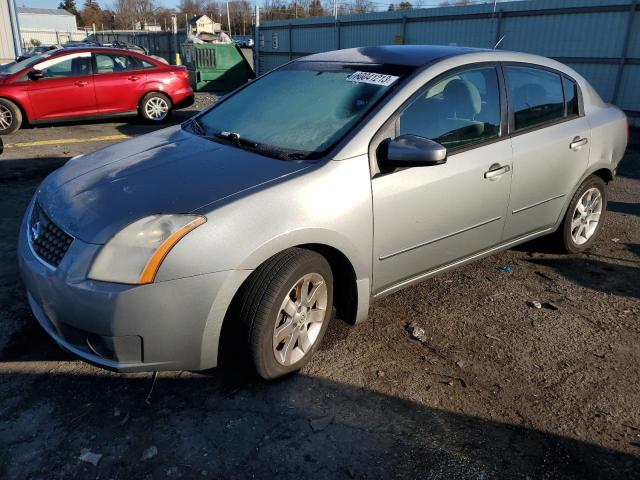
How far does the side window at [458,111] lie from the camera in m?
3.17

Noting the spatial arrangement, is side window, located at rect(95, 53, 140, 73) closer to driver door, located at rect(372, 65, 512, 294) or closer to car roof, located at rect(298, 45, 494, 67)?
car roof, located at rect(298, 45, 494, 67)

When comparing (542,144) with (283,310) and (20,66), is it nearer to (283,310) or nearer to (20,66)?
(283,310)

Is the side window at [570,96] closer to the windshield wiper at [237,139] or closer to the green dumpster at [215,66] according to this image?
the windshield wiper at [237,139]

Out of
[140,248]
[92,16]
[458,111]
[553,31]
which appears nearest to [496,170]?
[458,111]

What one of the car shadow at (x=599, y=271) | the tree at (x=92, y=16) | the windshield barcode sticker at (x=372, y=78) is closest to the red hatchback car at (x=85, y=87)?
the windshield barcode sticker at (x=372, y=78)

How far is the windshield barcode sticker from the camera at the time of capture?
319cm

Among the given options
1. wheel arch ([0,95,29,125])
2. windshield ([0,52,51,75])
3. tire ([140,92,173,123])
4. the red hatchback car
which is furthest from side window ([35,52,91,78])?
tire ([140,92,173,123])

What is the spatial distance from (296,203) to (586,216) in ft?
10.4

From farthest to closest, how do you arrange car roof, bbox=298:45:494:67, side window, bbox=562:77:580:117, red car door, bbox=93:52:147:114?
red car door, bbox=93:52:147:114, side window, bbox=562:77:580:117, car roof, bbox=298:45:494:67

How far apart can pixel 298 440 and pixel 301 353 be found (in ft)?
1.83

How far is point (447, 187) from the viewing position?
126 inches

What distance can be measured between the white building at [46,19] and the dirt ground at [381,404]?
78.8 metres

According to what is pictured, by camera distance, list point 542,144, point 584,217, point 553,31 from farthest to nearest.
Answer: point 553,31 → point 584,217 → point 542,144

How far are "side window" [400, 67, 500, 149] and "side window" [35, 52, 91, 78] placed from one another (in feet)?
29.0
